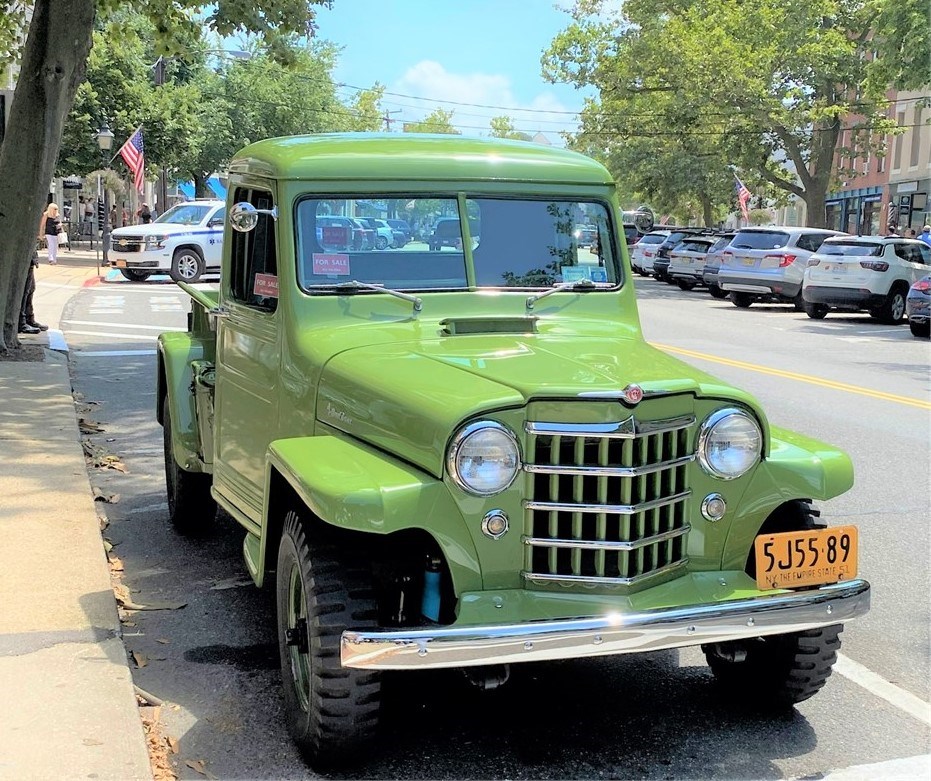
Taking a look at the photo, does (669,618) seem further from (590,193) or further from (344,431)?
(590,193)

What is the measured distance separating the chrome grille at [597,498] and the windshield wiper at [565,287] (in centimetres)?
128

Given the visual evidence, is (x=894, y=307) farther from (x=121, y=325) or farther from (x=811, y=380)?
A: (x=121, y=325)

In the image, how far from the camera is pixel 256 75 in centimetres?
4994

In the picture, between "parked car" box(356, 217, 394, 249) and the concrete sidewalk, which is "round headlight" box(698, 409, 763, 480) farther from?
the concrete sidewalk

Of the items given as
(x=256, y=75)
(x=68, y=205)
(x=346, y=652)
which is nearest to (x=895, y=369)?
(x=346, y=652)

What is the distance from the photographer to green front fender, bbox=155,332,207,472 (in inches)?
243

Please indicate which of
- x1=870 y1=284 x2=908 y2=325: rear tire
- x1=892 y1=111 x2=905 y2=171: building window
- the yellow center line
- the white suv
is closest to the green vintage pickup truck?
the yellow center line

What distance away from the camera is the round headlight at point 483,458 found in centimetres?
353

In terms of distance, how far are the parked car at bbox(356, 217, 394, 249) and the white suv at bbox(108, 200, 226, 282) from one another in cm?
2226

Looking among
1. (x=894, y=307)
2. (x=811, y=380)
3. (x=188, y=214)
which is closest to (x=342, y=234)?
(x=811, y=380)

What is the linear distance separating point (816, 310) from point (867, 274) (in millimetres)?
1324

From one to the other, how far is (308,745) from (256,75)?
162 feet

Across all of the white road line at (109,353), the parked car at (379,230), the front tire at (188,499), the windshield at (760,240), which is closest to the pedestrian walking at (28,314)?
the white road line at (109,353)

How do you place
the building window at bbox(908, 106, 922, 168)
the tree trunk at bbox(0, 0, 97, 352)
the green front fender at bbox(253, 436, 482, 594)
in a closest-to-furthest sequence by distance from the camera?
the green front fender at bbox(253, 436, 482, 594)
the tree trunk at bbox(0, 0, 97, 352)
the building window at bbox(908, 106, 922, 168)
